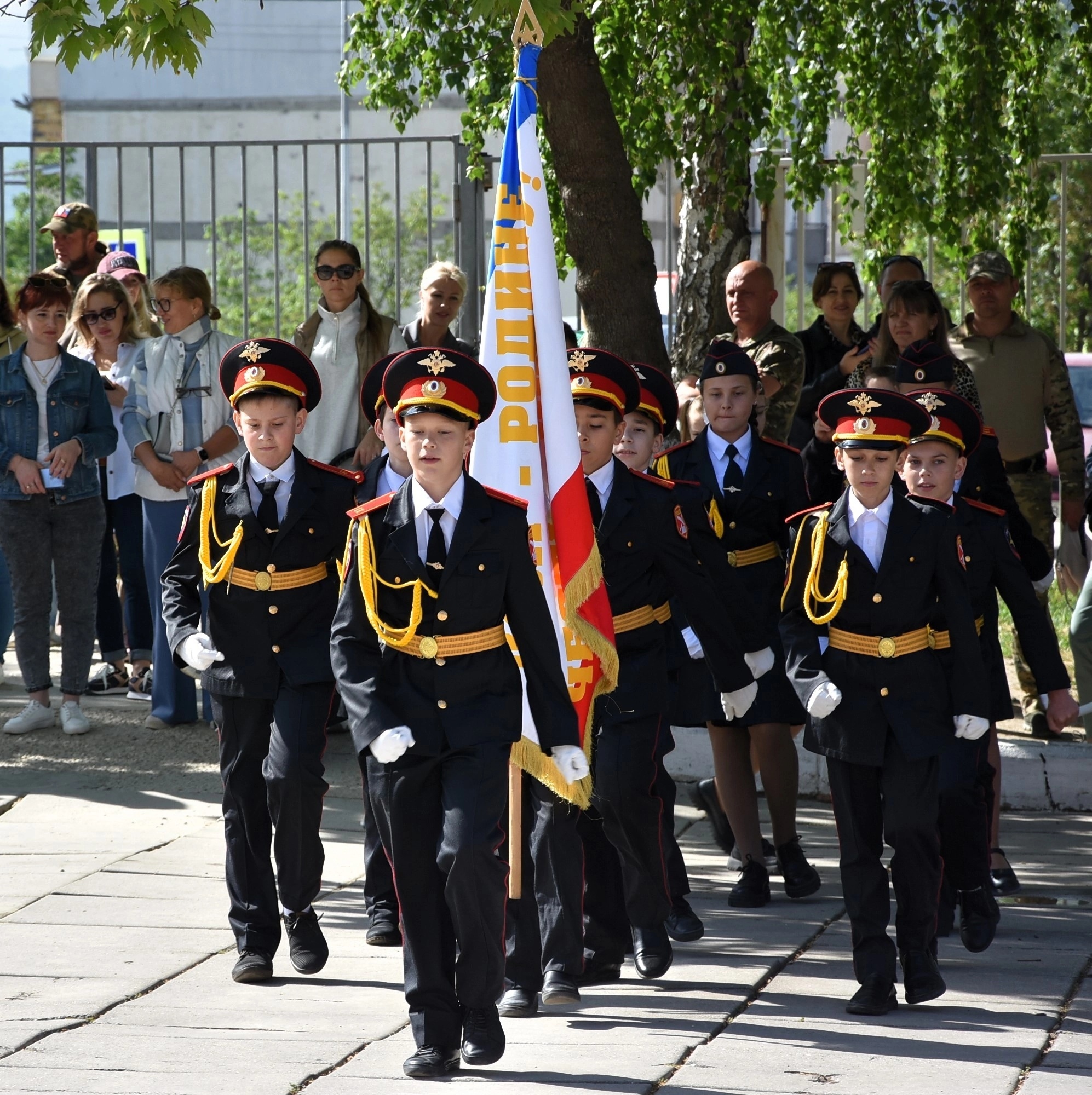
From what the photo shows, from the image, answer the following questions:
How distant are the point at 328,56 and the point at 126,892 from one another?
150 ft

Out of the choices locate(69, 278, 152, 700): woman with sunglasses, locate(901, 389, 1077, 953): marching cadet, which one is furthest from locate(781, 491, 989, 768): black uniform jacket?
locate(69, 278, 152, 700): woman with sunglasses

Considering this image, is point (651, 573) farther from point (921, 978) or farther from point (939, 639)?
point (921, 978)

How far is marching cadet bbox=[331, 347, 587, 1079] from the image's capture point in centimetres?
447

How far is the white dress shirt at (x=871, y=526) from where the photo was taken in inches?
207

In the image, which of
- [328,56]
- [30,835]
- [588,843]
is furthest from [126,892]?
[328,56]

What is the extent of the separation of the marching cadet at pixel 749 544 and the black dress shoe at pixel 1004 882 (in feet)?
2.05

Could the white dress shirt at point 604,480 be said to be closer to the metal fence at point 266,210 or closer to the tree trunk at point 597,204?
Result: the tree trunk at point 597,204

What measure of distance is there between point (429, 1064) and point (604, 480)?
1.96 m

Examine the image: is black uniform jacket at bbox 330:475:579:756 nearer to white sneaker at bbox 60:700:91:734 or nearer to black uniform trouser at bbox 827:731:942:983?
black uniform trouser at bbox 827:731:942:983

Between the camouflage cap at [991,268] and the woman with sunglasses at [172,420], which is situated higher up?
the camouflage cap at [991,268]

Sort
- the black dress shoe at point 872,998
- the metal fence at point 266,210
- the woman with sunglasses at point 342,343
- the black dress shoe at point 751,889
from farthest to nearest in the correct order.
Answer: the metal fence at point 266,210
the woman with sunglasses at point 342,343
the black dress shoe at point 751,889
the black dress shoe at point 872,998

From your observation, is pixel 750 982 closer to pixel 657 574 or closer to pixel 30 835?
pixel 657 574

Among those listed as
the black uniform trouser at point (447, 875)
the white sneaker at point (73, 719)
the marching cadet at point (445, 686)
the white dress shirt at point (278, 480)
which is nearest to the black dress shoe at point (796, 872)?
the marching cadet at point (445, 686)

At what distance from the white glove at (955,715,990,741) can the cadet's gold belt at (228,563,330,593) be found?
6.39 feet
